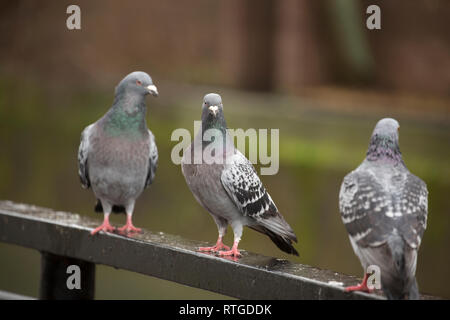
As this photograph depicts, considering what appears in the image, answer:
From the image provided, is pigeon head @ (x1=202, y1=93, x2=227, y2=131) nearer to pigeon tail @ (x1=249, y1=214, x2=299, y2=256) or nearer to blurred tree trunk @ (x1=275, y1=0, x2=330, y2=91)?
pigeon tail @ (x1=249, y1=214, x2=299, y2=256)

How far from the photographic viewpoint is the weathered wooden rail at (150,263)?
2541 millimetres

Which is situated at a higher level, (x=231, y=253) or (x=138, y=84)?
(x=138, y=84)

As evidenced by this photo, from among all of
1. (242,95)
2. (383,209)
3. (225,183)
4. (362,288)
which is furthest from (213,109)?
(242,95)

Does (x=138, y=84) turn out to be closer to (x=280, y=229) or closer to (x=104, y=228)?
(x=104, y=228)

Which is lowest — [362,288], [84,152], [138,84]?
[362,288]

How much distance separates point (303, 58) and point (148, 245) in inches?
158

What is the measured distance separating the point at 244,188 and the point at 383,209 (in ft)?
2.11

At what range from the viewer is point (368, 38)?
6512mm

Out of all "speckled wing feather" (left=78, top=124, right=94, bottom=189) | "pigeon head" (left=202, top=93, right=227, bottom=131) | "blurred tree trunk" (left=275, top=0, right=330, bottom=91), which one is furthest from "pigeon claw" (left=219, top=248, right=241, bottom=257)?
"blurred tree trunk" (left=275, top=0, right=330, bottom=91)

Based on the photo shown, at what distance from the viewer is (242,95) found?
6.48 metres

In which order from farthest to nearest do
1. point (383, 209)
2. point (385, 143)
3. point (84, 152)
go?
point (84, 152) < point (385, 143) < point (383, 209)

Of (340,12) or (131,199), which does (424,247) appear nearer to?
(340,12)

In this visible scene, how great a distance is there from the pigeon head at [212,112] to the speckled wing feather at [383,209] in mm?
600

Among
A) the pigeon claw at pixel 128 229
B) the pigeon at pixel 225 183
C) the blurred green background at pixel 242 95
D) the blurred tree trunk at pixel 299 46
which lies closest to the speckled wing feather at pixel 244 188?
the pigeon at pixel 225 183
